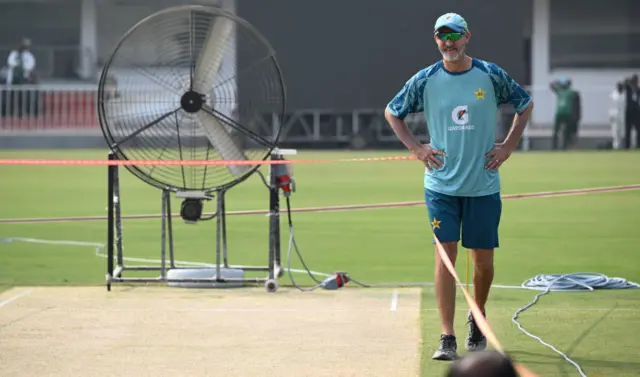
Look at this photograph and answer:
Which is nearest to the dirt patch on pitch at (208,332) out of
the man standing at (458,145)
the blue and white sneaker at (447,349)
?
the blue and white sneaker at (447,349)

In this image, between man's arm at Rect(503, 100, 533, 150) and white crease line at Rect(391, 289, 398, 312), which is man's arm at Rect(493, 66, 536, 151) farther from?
white crease line at Rect(391, 289, 398, 312)

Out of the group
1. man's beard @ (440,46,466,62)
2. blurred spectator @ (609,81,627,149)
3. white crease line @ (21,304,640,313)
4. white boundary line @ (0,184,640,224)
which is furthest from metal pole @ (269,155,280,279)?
blurred spectator @ (609,81,627,149)

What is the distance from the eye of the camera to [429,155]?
25.7ft

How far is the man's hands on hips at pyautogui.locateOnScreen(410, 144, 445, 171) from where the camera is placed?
7.85 metres

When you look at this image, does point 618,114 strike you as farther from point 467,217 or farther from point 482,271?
point 467,217

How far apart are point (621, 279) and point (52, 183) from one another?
14.0 metres

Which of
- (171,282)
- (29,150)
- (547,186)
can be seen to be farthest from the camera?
(29,150)

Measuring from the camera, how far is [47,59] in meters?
42.5

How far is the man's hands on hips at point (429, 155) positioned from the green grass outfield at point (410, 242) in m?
1.09

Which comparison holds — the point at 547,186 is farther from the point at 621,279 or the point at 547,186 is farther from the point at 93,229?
the point at 621,279

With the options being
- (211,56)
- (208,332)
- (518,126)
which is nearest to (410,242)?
(211,56)

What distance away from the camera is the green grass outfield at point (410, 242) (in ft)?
28.1

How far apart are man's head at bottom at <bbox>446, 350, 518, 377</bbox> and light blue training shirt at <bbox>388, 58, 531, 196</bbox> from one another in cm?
423

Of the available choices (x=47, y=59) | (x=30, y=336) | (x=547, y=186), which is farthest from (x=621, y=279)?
(x=47, y=59)
